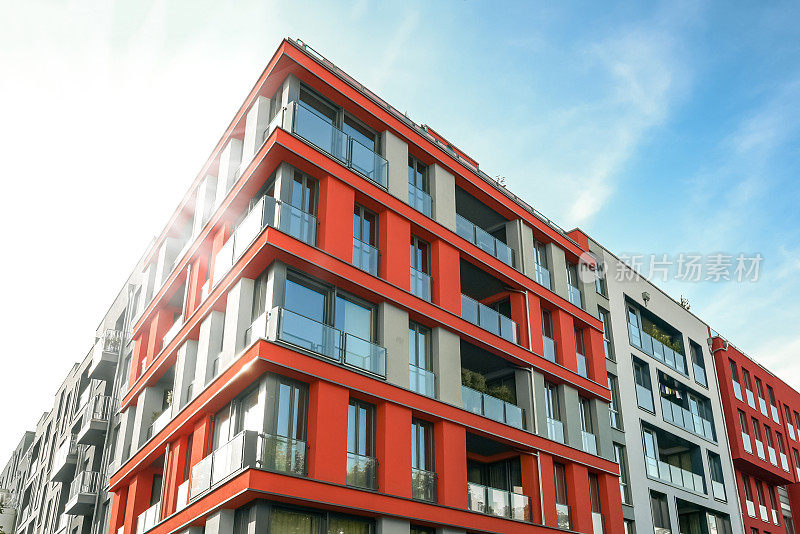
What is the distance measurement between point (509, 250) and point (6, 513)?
4635 cm

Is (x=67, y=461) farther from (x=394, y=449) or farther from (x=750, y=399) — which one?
(x=750, y=399)

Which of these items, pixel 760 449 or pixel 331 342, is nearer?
pixel 331 342

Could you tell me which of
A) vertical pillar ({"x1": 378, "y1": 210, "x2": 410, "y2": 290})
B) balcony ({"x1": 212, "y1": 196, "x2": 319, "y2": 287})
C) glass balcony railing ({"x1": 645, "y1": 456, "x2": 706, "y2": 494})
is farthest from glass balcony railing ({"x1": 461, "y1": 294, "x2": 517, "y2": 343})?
glass balcony railing ({"x1": 645, "y1": 456, "x2": 706, "y2": 494})

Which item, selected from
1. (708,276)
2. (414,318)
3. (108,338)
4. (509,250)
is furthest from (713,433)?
(108,338)

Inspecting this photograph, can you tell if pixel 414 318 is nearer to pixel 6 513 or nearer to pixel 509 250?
pixel 509 250

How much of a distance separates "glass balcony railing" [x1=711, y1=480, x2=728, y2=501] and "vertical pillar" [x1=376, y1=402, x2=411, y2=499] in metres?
20.6

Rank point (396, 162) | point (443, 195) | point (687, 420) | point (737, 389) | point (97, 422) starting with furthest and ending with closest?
1. point (737, 389)
2. point (687, 420)
3. point (97, 422)
4. point (443, 195)
5. point (396, 162)

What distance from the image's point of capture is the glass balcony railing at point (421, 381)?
66.5 ft

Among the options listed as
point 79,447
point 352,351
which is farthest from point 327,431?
point 79,447

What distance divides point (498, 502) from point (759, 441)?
80.5ft

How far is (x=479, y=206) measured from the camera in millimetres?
26703

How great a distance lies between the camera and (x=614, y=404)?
97.4 feet

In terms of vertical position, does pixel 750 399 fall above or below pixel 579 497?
above

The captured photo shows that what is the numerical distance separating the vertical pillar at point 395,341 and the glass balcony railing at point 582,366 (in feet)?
31.0
